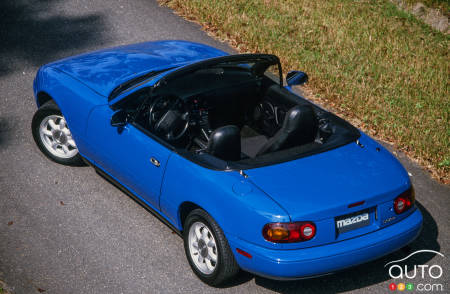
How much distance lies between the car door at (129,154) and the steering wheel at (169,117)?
6.3 inches

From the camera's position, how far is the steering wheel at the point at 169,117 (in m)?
5.42

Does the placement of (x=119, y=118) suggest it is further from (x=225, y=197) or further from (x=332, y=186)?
(x=332, y=186)

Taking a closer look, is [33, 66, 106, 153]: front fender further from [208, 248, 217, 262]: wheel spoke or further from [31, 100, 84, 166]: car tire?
[208, 248, 217, 262]: wheel spoke

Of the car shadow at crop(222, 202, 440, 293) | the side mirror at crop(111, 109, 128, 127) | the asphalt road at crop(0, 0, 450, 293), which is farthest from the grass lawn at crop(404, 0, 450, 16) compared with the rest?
the side mirror at crop(111, 109, 128, 127)

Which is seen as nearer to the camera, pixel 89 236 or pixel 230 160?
pixel 230 160

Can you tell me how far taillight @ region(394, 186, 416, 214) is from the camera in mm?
4836

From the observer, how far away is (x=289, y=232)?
439 centimetres

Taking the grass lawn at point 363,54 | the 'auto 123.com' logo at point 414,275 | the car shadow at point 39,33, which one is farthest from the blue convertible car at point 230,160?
the car shadow at point 39,33

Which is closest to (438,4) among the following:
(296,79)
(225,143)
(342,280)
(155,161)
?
(296,79)

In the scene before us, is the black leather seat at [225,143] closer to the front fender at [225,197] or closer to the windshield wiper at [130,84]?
the front fender at [225,197]

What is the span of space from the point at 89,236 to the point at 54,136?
1532 mm

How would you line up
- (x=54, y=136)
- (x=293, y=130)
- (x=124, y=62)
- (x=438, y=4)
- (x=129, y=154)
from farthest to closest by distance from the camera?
(x=438, y=4) → (x=54, y=136) → (x=124, y=62) → (x=129, y=154) → (x=293, y=130)

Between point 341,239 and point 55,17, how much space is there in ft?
25.5

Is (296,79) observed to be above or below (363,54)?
above
